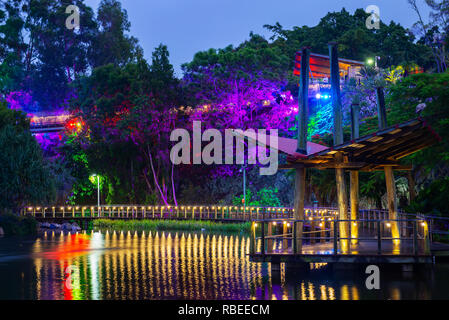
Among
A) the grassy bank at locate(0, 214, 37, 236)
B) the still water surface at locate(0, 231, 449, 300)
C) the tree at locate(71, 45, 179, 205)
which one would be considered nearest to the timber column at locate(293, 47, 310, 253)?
the still water surface at locate(0, 231, 449, 300)

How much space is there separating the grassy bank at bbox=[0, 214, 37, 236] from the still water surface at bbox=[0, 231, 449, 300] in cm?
1155

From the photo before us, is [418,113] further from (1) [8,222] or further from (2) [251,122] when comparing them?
(1) [8,222]

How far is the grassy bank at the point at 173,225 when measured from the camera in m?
45.5

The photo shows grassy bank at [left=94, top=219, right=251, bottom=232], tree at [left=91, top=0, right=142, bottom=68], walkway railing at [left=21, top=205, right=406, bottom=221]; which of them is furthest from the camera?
tree at [left=91, top=0, right=142, bottom=68]

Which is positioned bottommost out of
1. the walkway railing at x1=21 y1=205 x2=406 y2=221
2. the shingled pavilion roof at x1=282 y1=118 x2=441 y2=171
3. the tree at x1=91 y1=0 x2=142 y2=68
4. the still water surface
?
the still water surface

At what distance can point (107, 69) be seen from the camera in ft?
216

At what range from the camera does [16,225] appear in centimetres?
4559

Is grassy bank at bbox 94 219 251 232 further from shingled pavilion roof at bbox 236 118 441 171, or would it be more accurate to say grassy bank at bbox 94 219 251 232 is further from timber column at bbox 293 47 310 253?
timber column at bbox 293 47 310 253

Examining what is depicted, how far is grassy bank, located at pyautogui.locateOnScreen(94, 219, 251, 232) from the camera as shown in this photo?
45500 mm

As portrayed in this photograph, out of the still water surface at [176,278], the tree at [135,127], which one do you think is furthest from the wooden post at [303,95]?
the tree at [135,127]

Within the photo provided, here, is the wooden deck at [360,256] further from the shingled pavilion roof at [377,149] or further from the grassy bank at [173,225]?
the grassy bank at [173,225]

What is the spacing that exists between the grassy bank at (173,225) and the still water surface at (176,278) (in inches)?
436
